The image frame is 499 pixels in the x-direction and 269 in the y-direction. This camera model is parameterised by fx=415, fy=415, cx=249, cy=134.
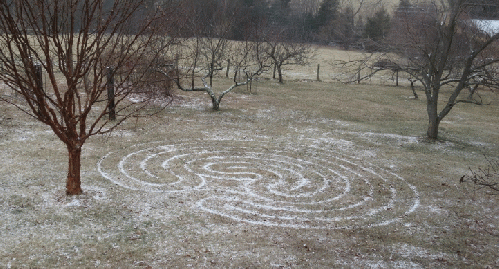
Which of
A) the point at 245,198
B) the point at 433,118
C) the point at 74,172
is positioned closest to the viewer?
the point at 74,172

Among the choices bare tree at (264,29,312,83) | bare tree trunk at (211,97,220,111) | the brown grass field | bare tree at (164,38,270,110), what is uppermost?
bare tree at (264,29,312,83)

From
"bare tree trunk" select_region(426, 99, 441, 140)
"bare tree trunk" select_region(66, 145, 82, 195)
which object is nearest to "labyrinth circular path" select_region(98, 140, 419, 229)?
"bare tree trunk" select_region(66, 145, 82, 195)

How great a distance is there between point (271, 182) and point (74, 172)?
15.9 feet

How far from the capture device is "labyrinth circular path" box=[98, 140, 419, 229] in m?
9.08

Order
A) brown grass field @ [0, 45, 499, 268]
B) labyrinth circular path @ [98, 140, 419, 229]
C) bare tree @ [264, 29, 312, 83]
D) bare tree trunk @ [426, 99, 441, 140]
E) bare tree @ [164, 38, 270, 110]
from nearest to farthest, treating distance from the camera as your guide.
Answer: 1. brown grass field @ [0, 45, 499, 268]
2. labyrinth circular path @ [98, 140, 419, 229]
3. bare tree trunk @ [426, 99, 441, 140]
4. bare tree @ [164, 38, 270, 110]
5. bare tree @ [264, 29, 312, 83]

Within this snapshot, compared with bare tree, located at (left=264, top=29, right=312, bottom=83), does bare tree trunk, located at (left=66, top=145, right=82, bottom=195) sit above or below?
below

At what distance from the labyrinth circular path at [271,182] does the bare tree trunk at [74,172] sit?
4.00 ft

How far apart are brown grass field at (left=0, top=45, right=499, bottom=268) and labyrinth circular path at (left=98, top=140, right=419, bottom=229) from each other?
48mm

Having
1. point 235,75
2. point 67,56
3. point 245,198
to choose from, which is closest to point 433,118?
point 245,198

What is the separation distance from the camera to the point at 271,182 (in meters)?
11.0

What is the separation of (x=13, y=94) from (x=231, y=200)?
51.0ft

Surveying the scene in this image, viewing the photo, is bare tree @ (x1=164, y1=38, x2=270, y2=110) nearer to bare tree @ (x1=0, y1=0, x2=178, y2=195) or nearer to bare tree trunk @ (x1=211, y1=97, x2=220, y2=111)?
bare tree trunk @ (x1=211, y1=97, x2=220, y2=111)

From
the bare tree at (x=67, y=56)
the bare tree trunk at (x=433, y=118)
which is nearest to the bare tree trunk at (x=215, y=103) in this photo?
the bare tree trunk at (x=433, y=118)

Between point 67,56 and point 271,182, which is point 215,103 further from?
point 67,56
